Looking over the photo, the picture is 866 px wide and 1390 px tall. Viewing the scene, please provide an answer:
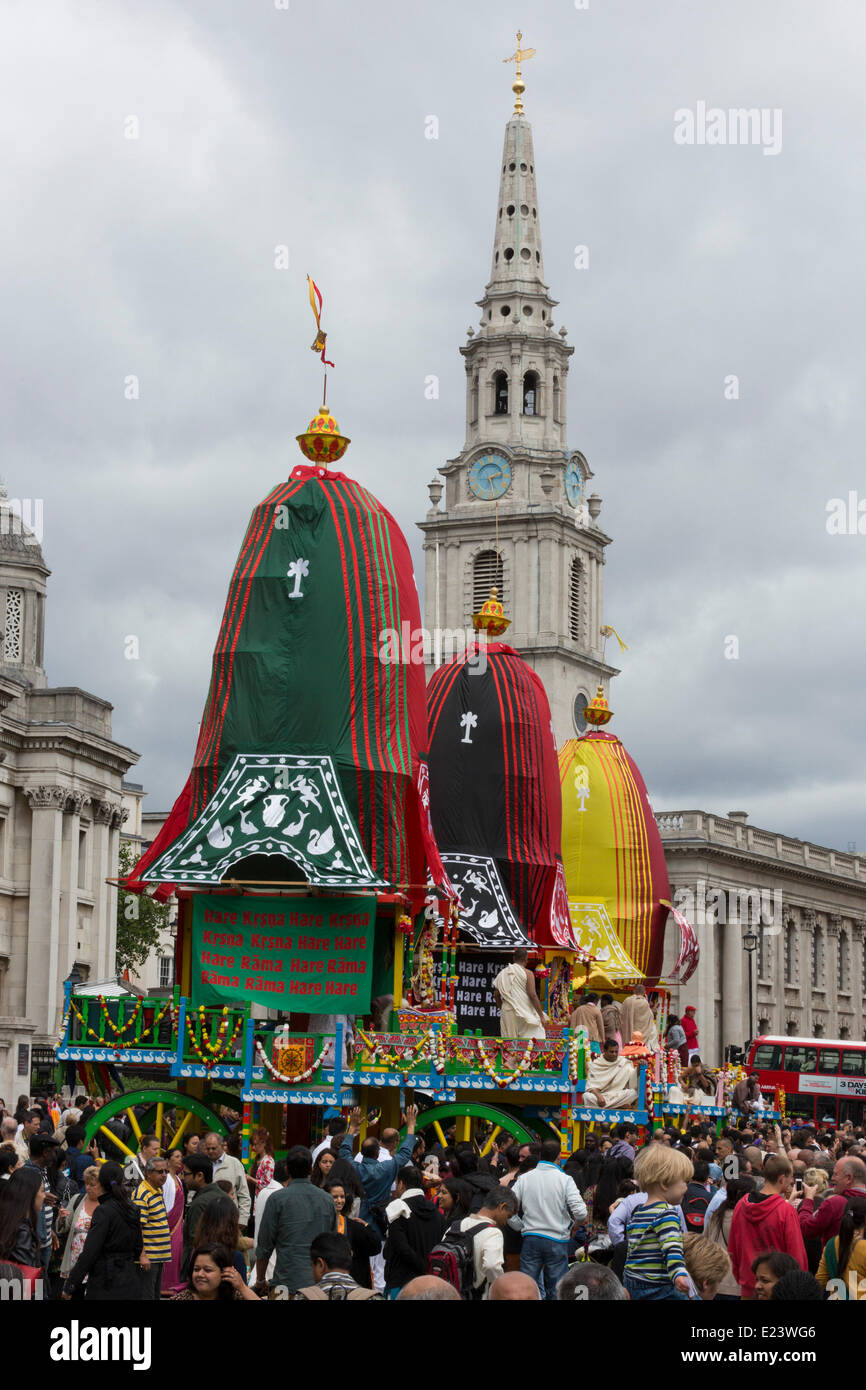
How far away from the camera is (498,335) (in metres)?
98.7

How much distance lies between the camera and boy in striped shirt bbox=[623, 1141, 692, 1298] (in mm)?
9914

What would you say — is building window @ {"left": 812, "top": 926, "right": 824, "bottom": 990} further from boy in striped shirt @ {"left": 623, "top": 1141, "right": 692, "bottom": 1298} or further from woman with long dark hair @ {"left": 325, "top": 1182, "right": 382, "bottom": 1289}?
boy in striped shirt @ {"left": 623, "top": 1141, "right": 692, "bottom": 1298}

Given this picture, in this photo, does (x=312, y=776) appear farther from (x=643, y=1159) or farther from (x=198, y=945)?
(x=643, y=1159)

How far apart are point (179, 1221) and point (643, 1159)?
4.95 meters

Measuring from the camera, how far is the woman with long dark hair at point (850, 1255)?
10.7 metres

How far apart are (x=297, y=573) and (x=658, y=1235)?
1745 cm

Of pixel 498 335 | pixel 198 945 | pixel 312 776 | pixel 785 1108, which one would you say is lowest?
pixel 785 1108

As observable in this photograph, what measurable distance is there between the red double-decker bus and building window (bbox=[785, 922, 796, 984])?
48.9m

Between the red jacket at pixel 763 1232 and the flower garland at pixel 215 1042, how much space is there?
43.0 feet

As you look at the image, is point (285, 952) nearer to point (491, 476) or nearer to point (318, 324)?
point (318, 324)

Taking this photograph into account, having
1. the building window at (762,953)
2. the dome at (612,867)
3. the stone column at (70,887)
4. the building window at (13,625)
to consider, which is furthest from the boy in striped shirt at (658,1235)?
the building window at (762,953)

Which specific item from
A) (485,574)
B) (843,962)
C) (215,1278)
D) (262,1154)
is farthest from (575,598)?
(215,1278)

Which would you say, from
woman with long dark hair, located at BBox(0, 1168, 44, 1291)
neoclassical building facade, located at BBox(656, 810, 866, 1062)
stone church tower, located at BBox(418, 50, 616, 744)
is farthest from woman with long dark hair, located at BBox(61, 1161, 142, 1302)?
stone church tower, located at BBox(418, 50, 616, 744)
